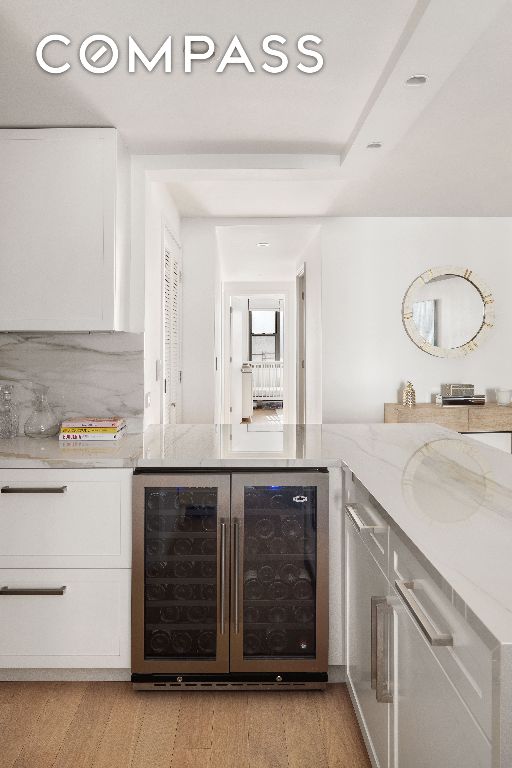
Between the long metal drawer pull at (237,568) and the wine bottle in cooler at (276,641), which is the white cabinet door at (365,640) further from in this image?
the long metal drawer pull at (237,568)

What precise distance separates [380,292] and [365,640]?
142 inches

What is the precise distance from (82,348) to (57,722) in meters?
1.73

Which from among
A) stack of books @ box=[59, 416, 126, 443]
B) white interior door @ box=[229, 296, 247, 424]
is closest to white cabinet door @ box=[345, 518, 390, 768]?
stack of books @ box=[59, 416, 126, 443]

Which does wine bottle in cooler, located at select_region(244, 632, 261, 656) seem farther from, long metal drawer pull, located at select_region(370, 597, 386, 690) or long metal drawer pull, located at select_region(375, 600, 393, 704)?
long metal drawer pull, located at select_region(375, 600, 393, 704)

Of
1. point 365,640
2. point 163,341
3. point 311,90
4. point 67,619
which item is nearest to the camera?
point 365,640

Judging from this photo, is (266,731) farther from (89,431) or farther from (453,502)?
(89,431)

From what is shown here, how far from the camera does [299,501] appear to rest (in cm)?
238

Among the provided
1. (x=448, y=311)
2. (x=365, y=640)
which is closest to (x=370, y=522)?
(x=365, y=640)

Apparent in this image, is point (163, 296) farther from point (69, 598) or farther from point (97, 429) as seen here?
point (69, 598)

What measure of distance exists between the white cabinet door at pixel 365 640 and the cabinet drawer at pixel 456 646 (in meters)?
0.34

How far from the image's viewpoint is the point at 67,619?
239 cm

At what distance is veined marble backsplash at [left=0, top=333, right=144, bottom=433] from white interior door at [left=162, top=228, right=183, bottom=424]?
0.65m

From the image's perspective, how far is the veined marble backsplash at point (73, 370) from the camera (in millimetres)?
3227

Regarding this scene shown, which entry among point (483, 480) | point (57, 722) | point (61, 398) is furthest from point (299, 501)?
point (61, 398)
